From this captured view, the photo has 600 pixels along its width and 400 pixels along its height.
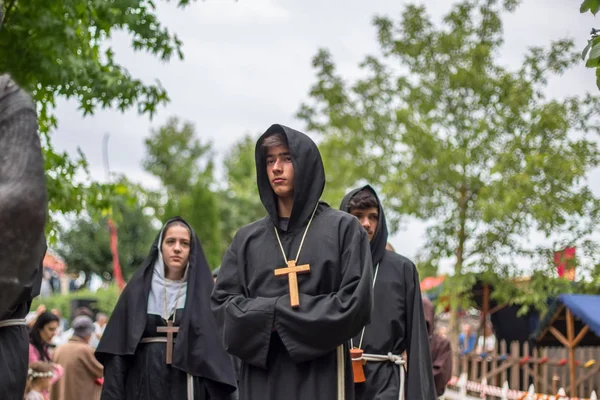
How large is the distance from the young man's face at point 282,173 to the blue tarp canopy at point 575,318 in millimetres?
11234

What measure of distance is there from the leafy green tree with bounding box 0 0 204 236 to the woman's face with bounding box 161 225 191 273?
8.67ft

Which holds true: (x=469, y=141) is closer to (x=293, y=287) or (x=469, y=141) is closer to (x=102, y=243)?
(x=293, y=287)

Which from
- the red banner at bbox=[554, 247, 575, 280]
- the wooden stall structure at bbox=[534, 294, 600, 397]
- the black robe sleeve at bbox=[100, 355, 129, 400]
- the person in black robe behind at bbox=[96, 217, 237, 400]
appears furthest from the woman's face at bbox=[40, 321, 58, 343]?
the red banner at bbox=[554, 247, 575, 280]

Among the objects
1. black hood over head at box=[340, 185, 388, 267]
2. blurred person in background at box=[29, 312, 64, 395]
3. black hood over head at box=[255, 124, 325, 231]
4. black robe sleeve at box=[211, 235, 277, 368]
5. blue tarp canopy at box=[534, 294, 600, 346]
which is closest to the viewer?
black robe sleeve at box=[211, 235, 277, 368]

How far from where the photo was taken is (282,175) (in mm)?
5703

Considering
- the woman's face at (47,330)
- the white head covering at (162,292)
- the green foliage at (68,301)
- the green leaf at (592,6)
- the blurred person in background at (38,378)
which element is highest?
the green foliage at (68,301)

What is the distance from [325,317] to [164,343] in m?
2.73

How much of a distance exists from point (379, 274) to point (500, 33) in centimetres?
1499

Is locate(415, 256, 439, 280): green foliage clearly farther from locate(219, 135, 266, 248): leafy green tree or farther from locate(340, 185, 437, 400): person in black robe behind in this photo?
locate(219, 135, 266, 248): leafy green tree

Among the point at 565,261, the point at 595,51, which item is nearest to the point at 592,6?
the point at 595,51

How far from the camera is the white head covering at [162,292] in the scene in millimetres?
7746

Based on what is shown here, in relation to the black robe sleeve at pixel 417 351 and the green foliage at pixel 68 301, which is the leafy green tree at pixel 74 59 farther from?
the green foliage at pixel 68 301

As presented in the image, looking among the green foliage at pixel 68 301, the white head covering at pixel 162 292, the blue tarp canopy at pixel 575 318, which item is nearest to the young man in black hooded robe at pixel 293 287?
the white head covering at pixel 162 292

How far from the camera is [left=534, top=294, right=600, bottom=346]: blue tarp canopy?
1624cm
